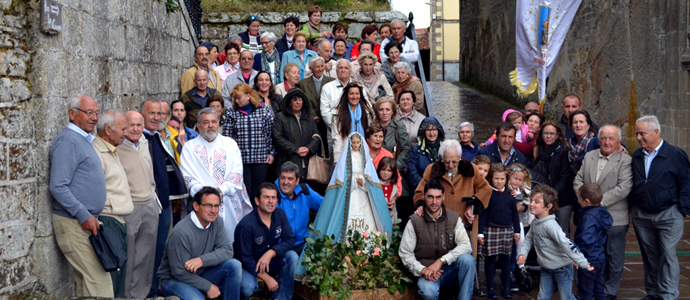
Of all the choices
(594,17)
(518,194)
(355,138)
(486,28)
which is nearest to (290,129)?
(355,138)

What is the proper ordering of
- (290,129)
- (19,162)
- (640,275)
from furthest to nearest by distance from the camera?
(290,129)
(640,275)
(19,162)

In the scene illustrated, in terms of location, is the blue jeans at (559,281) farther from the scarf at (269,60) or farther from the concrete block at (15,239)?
the scarf at (269,60)

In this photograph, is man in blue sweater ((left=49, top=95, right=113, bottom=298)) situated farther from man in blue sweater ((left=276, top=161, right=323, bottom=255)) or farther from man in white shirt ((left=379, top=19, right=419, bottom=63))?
man in white shirt ((left=379, top=19, right=419, bottom=63))

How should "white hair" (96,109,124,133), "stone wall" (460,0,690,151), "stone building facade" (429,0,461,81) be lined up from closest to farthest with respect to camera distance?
1. "white hair" (96,109,124,133)
2. "stone wall" (460,0,690,151)
3. "stone building facade" (429,0,461,81)

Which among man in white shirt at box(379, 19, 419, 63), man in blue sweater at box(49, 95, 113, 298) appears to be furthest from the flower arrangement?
man in white shirt at box(379, 19, 419, 63)

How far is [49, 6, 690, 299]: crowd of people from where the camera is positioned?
17.6 feet

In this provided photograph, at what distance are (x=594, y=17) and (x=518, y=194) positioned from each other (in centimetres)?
596

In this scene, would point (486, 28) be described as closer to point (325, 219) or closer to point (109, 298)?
point (325, 219)

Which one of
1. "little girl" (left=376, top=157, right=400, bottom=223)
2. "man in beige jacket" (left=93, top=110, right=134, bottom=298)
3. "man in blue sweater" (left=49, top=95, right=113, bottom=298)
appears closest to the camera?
"man in blue sweater" (left=49, top=95, right=113, bottom=298)

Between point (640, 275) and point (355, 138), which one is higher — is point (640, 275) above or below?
below

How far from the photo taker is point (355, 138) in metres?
6.66

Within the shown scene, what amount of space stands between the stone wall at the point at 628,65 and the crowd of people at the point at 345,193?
2.63m

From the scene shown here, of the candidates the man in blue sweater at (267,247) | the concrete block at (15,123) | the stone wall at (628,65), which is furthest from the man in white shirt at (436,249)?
the stone wall at (628,65)

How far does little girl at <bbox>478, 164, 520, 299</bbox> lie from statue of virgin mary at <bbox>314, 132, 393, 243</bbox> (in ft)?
2.84
